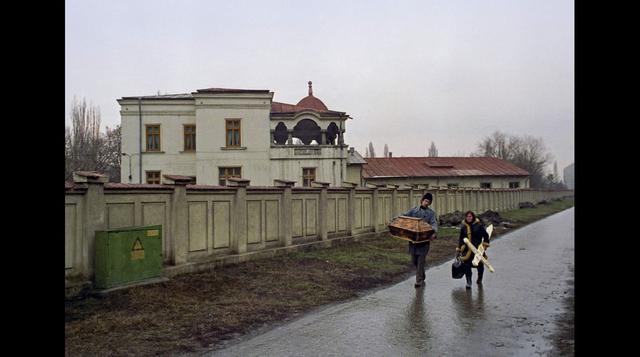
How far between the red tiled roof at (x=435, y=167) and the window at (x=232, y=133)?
66.2 feet

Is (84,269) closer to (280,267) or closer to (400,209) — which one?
(280,267)

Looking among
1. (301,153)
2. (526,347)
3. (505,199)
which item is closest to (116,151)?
(301,153)

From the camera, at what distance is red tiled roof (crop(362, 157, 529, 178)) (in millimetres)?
61156

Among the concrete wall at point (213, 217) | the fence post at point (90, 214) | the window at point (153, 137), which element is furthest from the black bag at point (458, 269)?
the window at point (153, 137)

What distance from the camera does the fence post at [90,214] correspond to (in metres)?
9.20

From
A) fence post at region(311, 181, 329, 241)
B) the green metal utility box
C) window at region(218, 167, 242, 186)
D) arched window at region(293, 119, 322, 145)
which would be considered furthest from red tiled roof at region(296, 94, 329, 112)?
the green metal utility box

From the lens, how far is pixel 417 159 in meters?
67.0

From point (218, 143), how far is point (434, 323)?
35805 mm

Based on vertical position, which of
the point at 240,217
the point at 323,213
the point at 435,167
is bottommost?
the point at 323,213

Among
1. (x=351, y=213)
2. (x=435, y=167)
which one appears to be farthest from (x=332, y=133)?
(x=351, y=213)

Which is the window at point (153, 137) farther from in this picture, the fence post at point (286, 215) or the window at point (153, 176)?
the fence post at point (286, 215)

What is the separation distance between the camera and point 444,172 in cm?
6438

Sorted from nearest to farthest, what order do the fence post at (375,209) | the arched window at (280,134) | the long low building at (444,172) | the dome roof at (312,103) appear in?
the fence post at (375,209)
the arched window at (280,134)
the dome roof at (312,103)
the long low building at (444,172)

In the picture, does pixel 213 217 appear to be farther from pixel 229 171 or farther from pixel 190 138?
pixel 190 138
